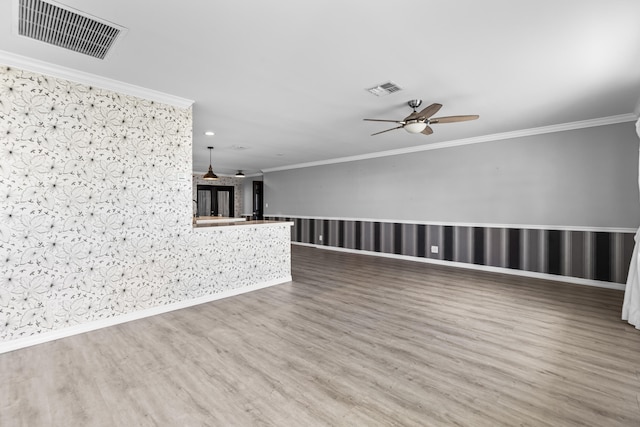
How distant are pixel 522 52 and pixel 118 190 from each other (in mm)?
4106

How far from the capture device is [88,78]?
2.89 metres

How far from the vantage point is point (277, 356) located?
245 cm

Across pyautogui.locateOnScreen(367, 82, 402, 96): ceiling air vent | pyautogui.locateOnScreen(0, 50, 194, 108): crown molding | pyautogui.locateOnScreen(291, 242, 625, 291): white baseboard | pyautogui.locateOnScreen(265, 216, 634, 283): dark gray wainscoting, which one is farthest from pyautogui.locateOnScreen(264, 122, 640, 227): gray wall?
pyautogui.locateOnScreen(0, 50, 194, 108): crown molding

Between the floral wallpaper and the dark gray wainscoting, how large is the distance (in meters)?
4.45

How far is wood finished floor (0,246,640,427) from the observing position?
1.78 m

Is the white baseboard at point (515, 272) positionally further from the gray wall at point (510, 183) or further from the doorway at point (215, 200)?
the doorway at point (215, 200)

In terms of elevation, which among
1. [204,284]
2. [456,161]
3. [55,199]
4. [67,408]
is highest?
[456,161]

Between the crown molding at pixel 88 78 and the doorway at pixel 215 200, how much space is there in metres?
7.99

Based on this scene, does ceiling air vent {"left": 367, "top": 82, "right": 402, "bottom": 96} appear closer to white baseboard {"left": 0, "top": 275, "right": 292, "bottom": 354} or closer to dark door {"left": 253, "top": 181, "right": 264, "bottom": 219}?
white baseboard {"left": 0, "top": 275, "right": 292, "bottom": 354}

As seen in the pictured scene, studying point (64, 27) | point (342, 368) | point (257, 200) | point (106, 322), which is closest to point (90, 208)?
point (106, 322)

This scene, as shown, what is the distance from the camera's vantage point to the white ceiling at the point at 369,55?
6.40ft

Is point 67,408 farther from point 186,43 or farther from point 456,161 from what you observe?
point 456,161

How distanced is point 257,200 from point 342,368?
31.1 feet

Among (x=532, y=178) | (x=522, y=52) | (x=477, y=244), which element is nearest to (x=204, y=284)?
(x=522, y=52)
